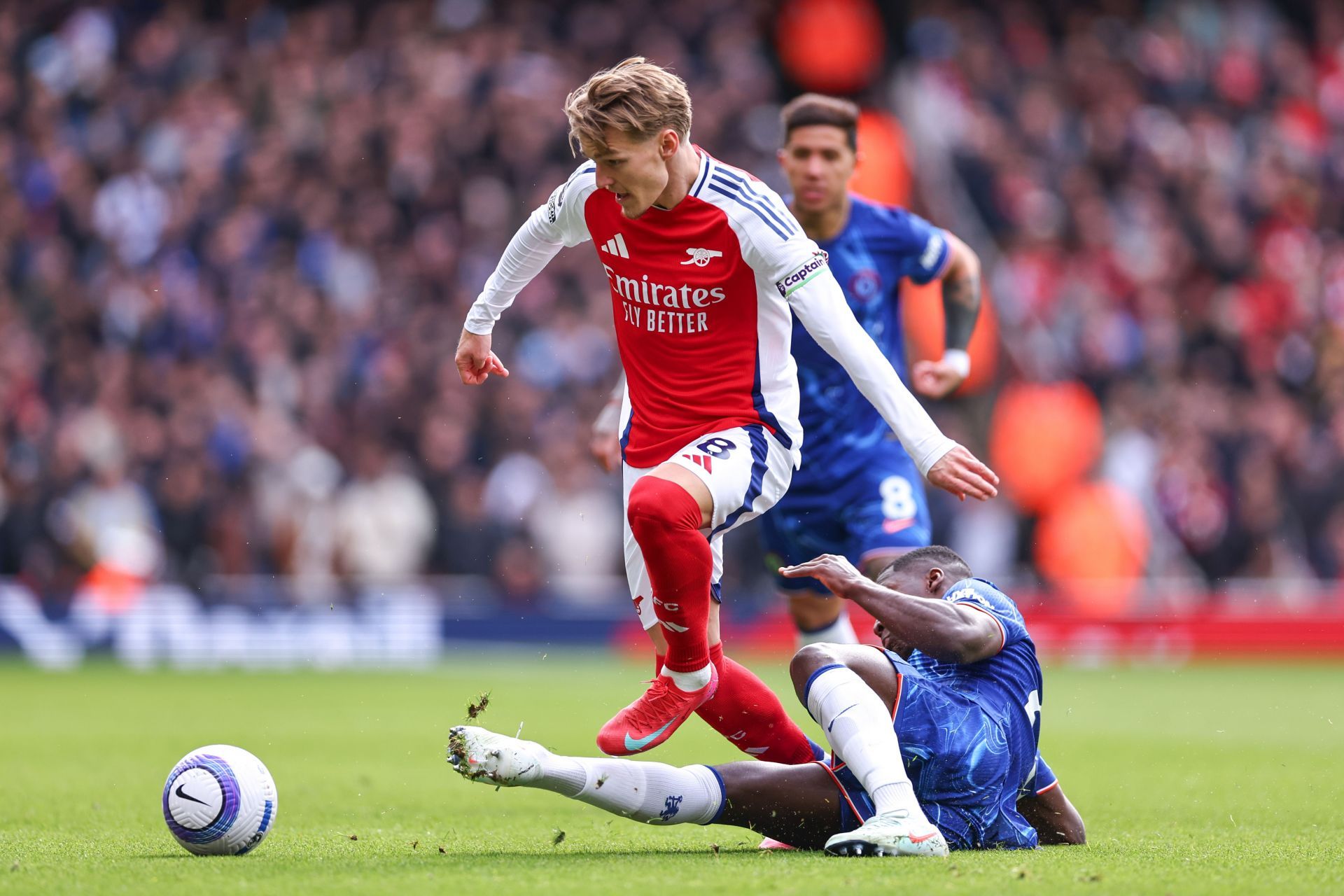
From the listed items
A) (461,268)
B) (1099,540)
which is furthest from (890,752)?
(461,268)

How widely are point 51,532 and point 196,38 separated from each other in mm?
6839

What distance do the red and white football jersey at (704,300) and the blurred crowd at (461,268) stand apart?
10.6 m

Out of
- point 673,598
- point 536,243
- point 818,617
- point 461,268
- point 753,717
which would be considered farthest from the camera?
A: point 461,268

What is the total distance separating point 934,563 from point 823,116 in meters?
2.87

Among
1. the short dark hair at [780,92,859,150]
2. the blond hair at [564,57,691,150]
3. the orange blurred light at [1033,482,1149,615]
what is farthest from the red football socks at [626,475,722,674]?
the orange blurred light at [1033,482,1149,615]

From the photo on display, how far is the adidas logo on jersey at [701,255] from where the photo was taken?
6098mm

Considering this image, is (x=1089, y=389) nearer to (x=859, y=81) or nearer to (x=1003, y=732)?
(x=859, y=81)

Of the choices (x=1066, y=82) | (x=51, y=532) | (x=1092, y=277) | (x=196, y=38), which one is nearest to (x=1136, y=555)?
(x=1092, y=277)

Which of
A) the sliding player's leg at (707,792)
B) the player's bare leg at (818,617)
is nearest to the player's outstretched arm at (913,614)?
the sliding player's leg at (707,792)

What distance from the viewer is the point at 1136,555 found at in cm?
1784

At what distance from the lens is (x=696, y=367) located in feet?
20.6

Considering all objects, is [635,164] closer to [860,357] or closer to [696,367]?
[696,367]

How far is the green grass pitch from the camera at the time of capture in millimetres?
5191

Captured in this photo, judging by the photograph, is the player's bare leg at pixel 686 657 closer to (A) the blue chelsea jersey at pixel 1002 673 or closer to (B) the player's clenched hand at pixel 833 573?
(B) the player's clenched hand at pixel 833 573
